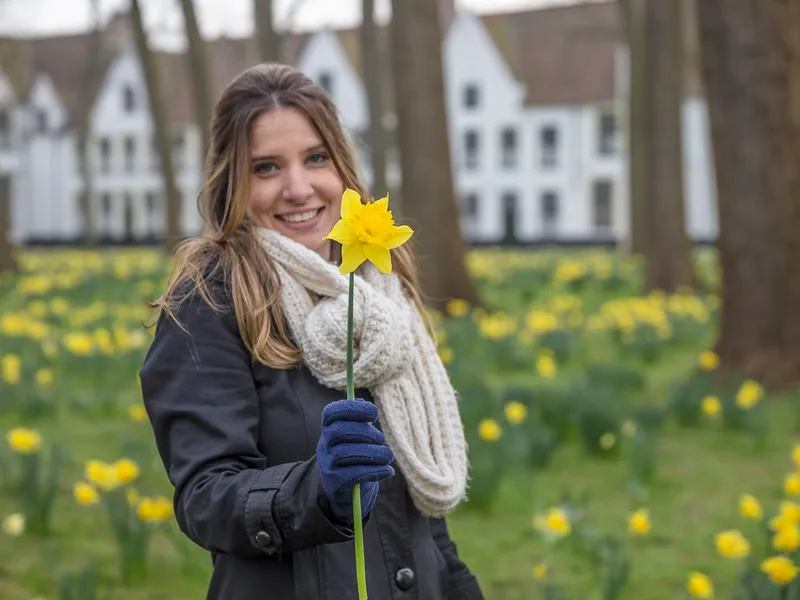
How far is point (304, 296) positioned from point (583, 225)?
36430 millimetres

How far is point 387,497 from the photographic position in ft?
5.88

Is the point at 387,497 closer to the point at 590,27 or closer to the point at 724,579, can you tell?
the point at 724,579

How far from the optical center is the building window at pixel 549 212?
1516 inches

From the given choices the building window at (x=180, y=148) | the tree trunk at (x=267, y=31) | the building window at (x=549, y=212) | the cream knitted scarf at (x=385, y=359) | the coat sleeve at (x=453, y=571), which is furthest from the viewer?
the building window at (x=180, y=148)

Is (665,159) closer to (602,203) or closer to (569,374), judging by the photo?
(569,374)

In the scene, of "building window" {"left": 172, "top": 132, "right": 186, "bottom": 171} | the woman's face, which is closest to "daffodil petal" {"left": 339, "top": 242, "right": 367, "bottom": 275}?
the woman's face

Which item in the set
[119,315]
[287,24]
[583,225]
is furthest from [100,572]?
[583,225]

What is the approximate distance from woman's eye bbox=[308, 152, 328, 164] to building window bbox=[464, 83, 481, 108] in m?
38.3

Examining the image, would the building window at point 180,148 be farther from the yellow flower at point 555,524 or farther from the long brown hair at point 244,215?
the long brown hair at point 244,215

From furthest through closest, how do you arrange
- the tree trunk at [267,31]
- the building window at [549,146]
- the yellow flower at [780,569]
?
the building window at [549,146], the tree trunk at [267,31], the yellow flower at [780,569]

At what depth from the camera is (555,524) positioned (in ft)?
12.0

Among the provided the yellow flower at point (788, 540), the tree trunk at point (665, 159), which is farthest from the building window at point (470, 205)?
the yellow flower at point (788, 540)

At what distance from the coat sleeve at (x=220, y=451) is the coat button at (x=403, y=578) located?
25 centimetres

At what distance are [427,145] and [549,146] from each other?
30.1 m
